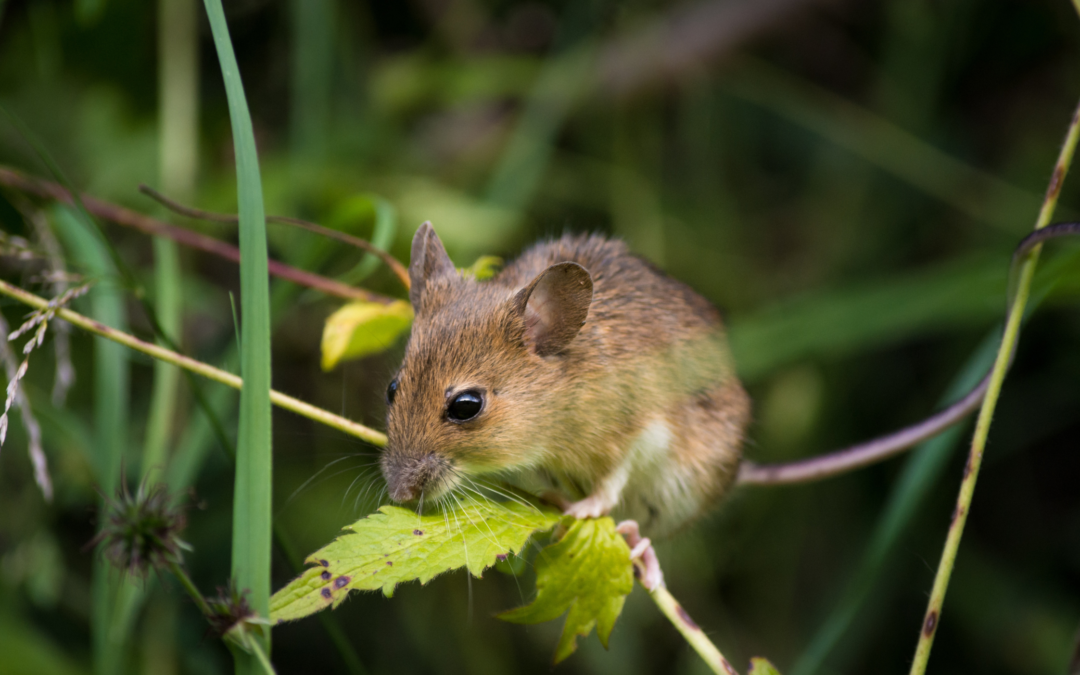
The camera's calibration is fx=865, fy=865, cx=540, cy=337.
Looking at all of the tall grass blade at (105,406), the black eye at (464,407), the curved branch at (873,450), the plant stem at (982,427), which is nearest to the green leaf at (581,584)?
the black eye at (464,407)

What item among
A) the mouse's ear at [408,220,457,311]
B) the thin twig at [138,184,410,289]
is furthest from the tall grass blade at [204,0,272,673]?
the mouse's ear at [408,220,457,311]

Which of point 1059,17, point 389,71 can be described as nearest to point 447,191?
point 389,71

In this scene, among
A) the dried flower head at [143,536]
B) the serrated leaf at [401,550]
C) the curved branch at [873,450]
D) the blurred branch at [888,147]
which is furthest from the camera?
the blurred branch at [888,147]

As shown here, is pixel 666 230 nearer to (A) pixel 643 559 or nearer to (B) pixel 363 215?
(B) pixel 363 215

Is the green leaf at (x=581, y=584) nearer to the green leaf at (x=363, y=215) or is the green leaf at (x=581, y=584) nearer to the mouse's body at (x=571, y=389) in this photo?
the mouse's body at (x=571, y=389)

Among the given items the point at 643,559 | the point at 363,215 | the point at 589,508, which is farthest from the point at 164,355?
the point at 643,559

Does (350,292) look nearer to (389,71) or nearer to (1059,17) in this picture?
(389,71)
